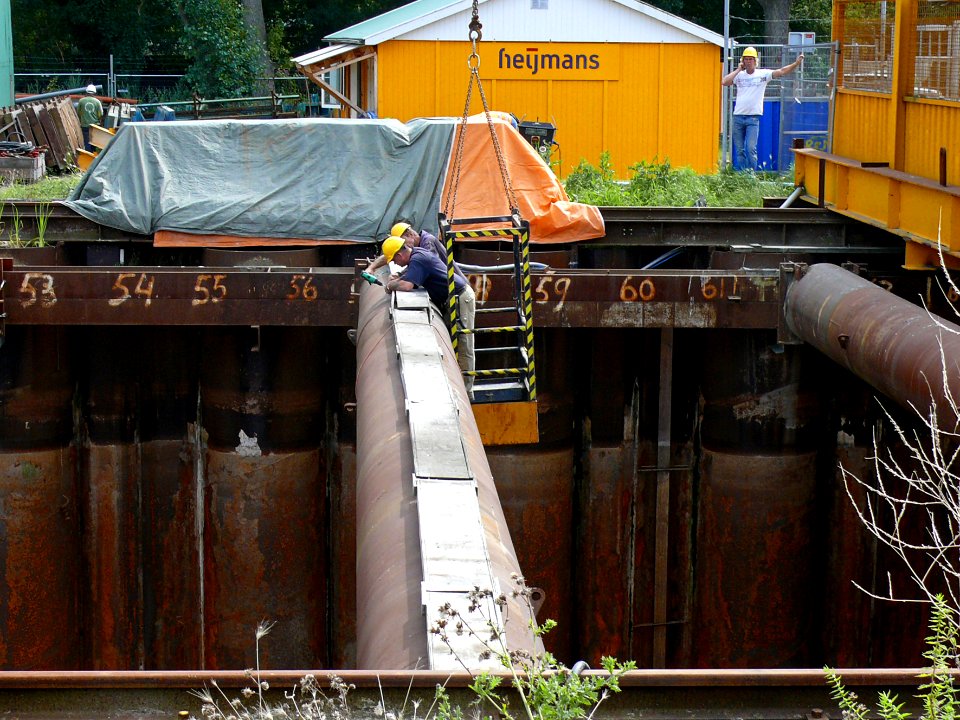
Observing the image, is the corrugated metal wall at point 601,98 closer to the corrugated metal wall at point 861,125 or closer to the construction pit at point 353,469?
the corrugated metal wall at point 861,125

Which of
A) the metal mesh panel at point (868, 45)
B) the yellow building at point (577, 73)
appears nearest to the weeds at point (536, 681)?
the metal mesh panel at point (868, 45)

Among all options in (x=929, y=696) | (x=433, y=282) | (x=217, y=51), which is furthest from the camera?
(x=217, y=51)

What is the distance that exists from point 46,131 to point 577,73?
33.1 ft

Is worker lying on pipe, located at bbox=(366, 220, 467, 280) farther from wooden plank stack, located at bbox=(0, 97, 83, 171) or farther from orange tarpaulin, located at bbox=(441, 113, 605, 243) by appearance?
wooden plank stack, located at bbox=(0, 97, 83, 171)

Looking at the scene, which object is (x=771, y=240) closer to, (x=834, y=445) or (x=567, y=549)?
(x=834, y=445)

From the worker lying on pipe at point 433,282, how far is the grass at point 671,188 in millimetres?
4827

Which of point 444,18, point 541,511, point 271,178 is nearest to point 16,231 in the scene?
point 271,178

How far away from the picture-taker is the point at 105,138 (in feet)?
80.5

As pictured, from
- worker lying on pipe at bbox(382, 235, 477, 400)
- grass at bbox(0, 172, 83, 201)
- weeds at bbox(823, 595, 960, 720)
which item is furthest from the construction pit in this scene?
weeds at bbox(823, 595, 960, 720)

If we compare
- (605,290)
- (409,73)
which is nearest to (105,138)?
(409,73)

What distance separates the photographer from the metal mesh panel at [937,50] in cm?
1006

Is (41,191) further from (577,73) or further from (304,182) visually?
(577,73)

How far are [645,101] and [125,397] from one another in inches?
634

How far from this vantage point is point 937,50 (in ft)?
34.2
